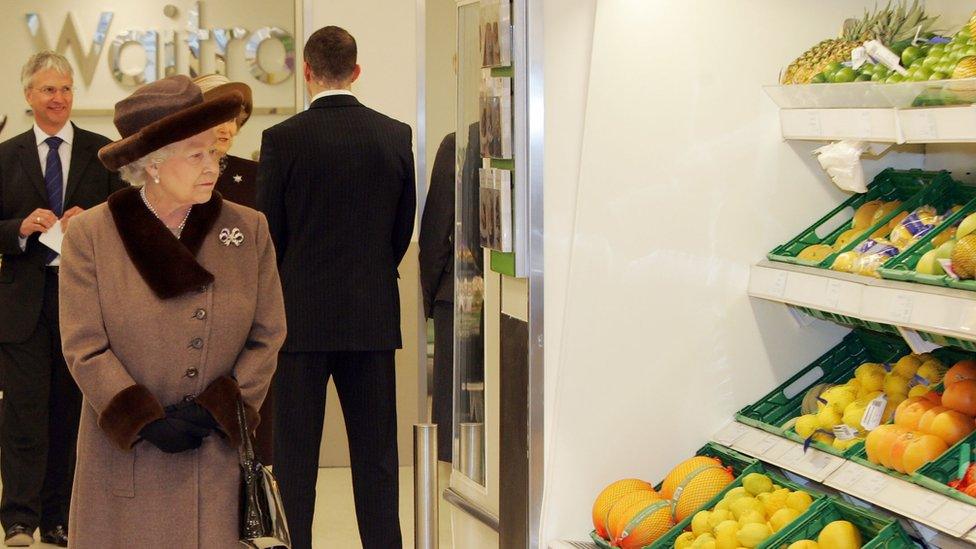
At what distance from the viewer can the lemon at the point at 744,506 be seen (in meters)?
2.79

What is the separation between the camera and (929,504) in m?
2.38

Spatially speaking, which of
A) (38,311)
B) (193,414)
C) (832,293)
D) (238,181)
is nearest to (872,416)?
(832,293)

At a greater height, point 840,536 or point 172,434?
point 172,434

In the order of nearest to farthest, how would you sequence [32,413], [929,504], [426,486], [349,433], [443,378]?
[929,504] → [426,486] → [443,378] → [349,433] → [32,413]

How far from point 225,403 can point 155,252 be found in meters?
0.39

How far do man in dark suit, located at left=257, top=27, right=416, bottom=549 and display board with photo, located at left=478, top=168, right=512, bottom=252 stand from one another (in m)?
1.24

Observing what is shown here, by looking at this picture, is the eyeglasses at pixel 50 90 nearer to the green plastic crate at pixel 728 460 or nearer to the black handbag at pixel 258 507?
the black handbag at pixel 258 507

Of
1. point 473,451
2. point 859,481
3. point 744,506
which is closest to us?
point 859,481

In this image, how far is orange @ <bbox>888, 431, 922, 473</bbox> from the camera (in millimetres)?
2514

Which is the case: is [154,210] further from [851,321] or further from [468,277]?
[851,321]

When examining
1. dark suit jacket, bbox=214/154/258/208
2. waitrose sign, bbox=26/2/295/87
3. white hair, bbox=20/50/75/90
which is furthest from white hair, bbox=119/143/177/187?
waitrose sign, bbox=26/2/295/87

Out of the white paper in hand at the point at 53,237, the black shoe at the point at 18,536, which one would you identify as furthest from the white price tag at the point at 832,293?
the black shoe at the point at 18,536

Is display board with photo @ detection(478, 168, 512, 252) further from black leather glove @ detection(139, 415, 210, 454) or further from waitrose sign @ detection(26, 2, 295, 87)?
waitrose sign @ detection(26, 2, 295, 87)

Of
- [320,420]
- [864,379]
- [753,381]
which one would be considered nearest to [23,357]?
[320,420]
